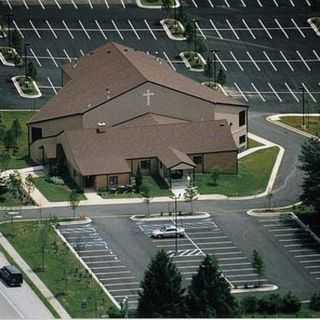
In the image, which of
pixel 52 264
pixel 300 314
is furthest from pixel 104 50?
pixel 300 314

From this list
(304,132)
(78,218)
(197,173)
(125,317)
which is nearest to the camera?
(125,317)

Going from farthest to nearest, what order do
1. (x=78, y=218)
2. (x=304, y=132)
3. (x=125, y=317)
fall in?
(x=304, y=132)
(x=78, y=218)
(x=125, y=317)

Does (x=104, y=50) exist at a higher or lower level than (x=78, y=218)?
higher

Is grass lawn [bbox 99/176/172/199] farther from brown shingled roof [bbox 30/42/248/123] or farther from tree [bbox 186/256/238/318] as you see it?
tree [bbox 186/256/238/318]

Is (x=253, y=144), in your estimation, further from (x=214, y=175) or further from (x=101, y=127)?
(x=101, y=127)

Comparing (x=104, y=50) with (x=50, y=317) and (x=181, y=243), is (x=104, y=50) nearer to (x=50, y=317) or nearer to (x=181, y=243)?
(x=181, y=243)

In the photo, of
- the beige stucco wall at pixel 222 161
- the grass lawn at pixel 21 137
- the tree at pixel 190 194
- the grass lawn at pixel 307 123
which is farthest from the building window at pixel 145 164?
the grass lawn at pixel 307 123
